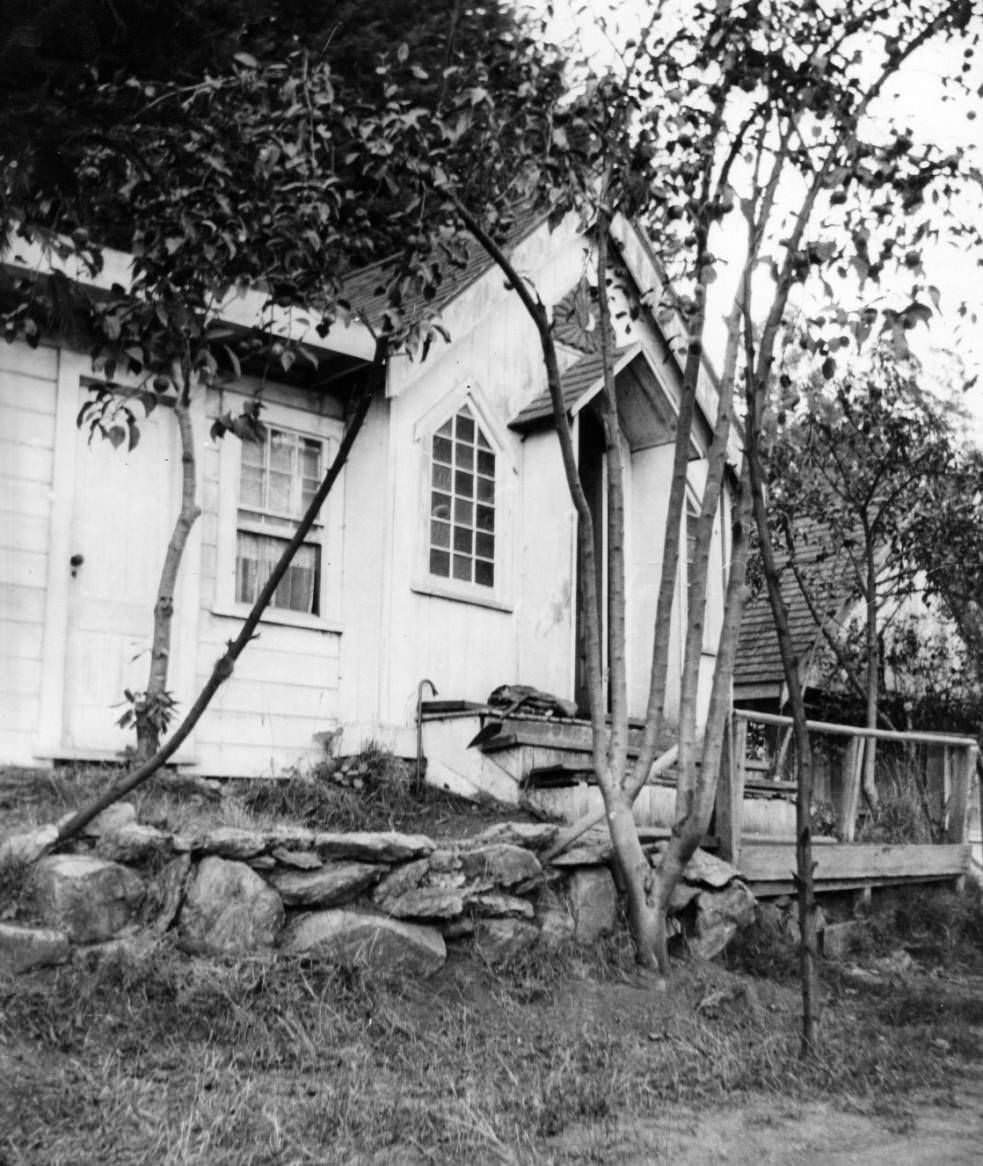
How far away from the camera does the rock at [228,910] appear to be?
725 centimetres

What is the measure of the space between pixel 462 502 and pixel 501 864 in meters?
4.09

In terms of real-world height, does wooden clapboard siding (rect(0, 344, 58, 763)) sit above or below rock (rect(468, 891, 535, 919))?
above

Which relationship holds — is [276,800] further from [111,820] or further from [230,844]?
[230,844]

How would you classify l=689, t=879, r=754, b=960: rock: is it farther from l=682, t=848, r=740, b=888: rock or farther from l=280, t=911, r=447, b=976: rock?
l=280, t=911, r=447, b=976: rock

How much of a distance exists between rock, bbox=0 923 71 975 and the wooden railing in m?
5.01

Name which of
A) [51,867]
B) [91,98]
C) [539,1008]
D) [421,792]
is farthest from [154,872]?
[91,98]

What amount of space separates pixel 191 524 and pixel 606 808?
336cm

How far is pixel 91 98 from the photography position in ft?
34.0

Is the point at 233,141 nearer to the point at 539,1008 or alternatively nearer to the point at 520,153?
the point at 520,153

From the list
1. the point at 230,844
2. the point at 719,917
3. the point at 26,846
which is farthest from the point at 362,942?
the point at 719,917

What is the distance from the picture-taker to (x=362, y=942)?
7.42 meters

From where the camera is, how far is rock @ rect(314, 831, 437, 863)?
7.92m

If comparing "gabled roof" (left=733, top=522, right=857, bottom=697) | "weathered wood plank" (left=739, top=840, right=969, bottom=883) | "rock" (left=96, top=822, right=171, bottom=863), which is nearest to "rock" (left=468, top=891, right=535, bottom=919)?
"rock" (left=96, top=822, right=171, bottom=863)

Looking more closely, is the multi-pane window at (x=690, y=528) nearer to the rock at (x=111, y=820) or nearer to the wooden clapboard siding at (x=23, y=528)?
the wooden clapboard siding at (x=23, y=528)
